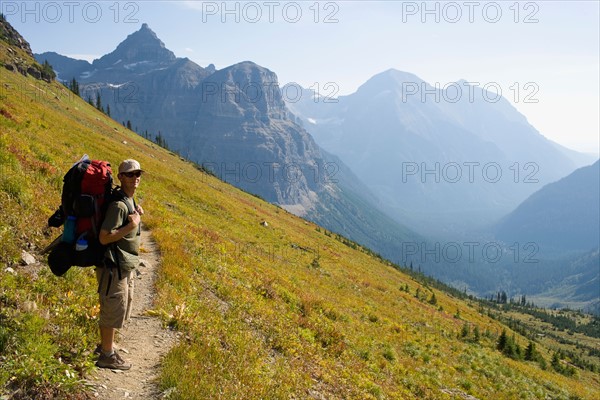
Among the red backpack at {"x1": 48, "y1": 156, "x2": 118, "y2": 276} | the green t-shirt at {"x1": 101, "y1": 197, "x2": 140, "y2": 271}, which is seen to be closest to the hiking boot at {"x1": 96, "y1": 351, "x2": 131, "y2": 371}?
the green t-shirt at {"x1": 101, "y1": 197, "x2": 140, "y2": 271}

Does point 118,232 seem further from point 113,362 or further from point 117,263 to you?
point 113,362

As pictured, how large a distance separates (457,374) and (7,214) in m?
21.4

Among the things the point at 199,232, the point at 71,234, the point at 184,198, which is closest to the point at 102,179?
the point at 71,234

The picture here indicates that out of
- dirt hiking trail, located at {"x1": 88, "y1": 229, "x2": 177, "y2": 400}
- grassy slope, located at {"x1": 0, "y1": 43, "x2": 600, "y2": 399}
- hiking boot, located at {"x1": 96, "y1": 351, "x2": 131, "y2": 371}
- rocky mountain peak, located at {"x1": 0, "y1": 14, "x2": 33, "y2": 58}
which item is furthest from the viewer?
rocky mountain peak, located at {"x1": 0, "y1": 14, "x2": 33, "y2": 58}

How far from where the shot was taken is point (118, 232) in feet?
23.5

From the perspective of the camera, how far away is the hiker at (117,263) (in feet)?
23.4

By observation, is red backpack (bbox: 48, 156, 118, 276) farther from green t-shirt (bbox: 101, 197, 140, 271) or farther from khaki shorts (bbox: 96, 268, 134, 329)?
khaki shorts (bbox: 96, 268, 134, 329)

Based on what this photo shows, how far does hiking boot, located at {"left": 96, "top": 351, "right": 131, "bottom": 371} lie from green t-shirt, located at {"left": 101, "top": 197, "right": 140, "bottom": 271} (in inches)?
69.2

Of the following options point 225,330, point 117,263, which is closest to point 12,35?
point 225,330

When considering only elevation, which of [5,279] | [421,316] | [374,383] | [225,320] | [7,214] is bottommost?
[421,316]

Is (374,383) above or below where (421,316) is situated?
above

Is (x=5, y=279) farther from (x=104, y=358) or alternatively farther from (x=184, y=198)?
(x=184, y=198)

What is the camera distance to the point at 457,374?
21.0 m

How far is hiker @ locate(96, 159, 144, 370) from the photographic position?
7141 mm
